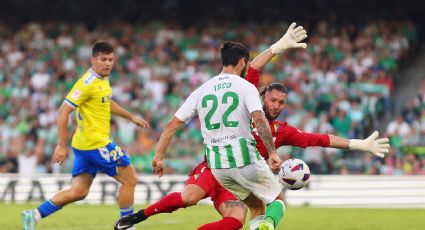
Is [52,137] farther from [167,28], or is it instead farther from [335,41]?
[335,41]

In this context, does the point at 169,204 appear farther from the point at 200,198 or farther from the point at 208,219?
the point at 208,219

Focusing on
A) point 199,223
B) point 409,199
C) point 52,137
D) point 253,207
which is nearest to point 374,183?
point 409,199

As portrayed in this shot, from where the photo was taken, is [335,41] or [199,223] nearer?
[199,223]

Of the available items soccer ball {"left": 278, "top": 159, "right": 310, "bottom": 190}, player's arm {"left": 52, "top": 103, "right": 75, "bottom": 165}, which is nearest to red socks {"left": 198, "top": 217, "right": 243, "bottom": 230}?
soccer ball {"left": 278, "top": 159, "right": 310, "bottom": 190}

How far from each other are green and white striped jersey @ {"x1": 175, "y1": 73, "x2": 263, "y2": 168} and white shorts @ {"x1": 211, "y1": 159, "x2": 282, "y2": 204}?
0.20ft

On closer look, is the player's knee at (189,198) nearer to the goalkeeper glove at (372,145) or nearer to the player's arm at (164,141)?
the player's arm at (164,141)

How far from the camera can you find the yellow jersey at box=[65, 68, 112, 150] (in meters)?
11.2

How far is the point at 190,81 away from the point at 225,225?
15197 mm

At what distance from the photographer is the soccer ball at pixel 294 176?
9500 mm

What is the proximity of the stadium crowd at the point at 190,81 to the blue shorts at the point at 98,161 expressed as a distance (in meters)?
9.10

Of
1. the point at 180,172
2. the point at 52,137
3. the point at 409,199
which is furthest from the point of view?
the point at 52,137

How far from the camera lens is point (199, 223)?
13.7m

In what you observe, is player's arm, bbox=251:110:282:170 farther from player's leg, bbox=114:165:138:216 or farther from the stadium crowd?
the stadium crowd

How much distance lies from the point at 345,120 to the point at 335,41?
3.98 metres
